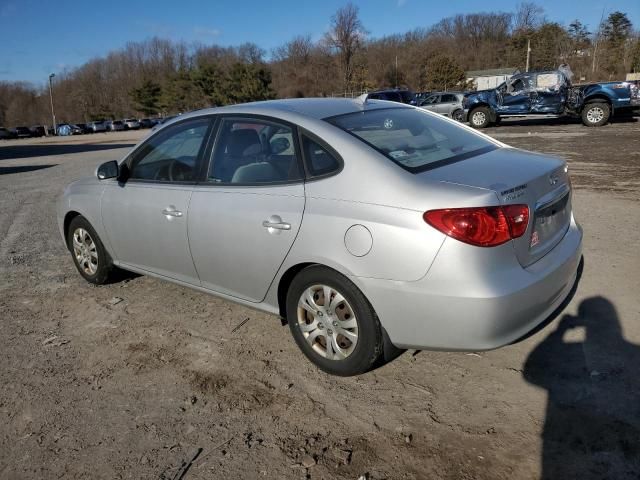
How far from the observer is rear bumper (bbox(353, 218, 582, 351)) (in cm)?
256

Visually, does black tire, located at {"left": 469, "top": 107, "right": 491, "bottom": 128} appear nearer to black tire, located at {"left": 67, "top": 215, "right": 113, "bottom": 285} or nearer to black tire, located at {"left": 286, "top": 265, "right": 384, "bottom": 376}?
black tire, located at {"left": 67, "top": 215, "right": 113, "bottom": 285}

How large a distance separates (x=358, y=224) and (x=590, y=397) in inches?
61.1

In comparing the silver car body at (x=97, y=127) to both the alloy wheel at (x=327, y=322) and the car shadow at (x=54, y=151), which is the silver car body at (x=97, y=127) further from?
the alloy wheel at (x=327, y=322)

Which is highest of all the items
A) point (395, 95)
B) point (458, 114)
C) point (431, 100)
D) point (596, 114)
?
point (395, 95)

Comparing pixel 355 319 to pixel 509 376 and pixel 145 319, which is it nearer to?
pixel 509 376

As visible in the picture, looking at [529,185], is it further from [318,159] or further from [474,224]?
[318,159]

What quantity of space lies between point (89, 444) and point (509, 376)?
2.36 meters

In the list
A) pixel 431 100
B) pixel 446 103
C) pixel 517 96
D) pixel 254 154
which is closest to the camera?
pixel 254 154

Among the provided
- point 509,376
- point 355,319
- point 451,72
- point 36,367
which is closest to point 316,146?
point 355,319

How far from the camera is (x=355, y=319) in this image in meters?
2.95

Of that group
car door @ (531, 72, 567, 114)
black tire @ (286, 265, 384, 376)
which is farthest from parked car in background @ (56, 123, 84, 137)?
black tire @ (286, 265, 384, 376)

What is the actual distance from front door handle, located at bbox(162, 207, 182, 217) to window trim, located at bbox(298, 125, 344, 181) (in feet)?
3.65

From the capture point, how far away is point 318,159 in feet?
10.2

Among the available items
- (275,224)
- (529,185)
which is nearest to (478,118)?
(529,185)
